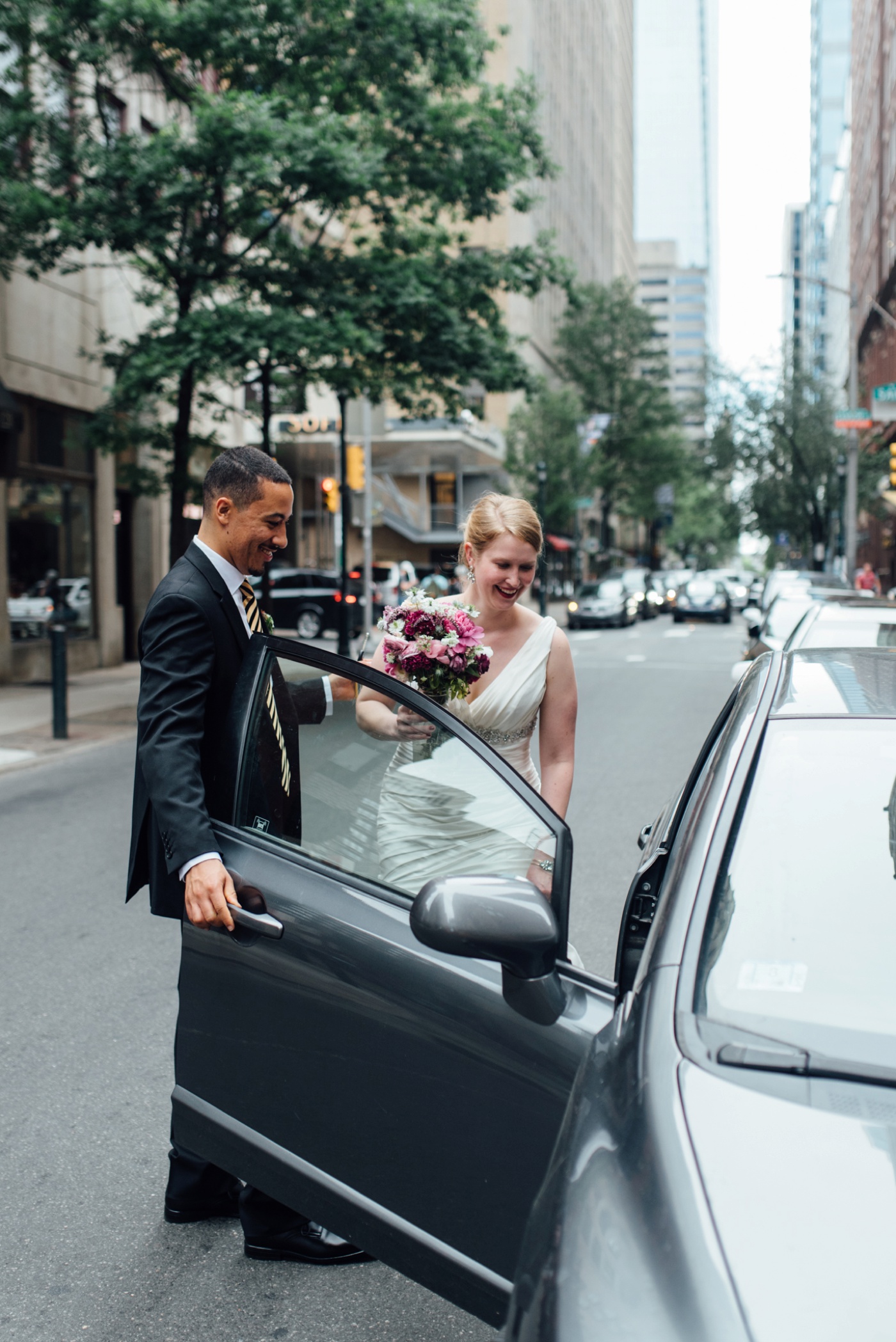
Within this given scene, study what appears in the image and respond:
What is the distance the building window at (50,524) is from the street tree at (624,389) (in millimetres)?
47933

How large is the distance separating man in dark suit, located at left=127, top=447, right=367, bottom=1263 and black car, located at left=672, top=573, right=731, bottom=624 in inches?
1607

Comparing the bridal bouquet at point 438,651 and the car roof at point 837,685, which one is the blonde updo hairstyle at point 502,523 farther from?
the car roof at point 837,685

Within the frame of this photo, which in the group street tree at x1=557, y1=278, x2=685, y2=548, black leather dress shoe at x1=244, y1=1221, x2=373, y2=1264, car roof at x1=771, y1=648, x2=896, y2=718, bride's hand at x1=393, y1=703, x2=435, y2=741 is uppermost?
street tree at x1=557, y1=278, x2=685, y2=548

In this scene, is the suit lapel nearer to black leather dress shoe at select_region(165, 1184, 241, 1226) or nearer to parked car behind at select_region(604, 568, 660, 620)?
black leather dress shoe at select_region(165, 1184, 241, 1226)

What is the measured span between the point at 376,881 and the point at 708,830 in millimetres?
707

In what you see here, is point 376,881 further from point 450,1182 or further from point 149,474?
point 149,474

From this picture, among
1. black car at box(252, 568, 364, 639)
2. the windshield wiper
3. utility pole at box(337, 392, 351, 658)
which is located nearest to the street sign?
black car at box(252, 568, 364, 639)

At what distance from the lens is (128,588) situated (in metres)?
22.9

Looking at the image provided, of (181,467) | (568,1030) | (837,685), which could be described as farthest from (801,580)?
(568,1030)

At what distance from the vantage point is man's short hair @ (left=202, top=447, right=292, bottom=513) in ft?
9.73

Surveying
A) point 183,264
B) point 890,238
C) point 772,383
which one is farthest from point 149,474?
point 890,238

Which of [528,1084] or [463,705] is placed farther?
[463,705]

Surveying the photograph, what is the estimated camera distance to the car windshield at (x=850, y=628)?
775 cm

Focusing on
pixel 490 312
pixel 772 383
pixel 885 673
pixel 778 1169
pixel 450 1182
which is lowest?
pixel 450 1182
